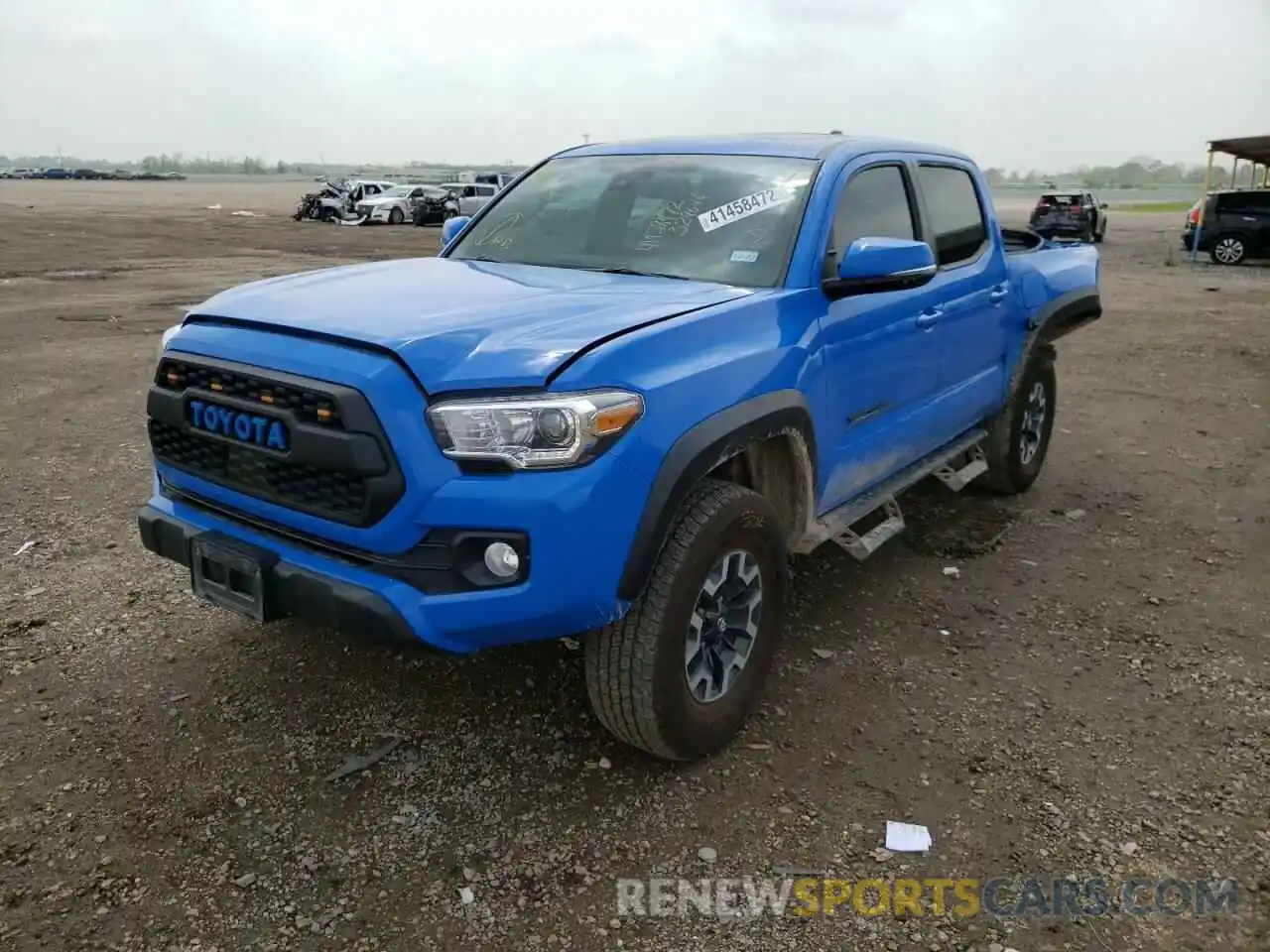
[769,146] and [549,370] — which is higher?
[769,146]

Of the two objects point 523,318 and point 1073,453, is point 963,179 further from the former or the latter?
point 523,318

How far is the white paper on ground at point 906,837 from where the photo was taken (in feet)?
9.11

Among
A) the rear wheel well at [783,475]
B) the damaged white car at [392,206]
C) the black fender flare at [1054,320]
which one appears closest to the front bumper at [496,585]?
the rear wheel well at [783,475]

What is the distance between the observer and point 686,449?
2703 mm

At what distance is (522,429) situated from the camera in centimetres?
250

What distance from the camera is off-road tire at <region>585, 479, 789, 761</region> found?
2768 millimetres

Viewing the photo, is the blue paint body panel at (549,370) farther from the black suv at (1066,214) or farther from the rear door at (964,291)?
the black suv at (1066,214)

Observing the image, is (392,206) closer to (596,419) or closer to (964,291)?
(964,291)

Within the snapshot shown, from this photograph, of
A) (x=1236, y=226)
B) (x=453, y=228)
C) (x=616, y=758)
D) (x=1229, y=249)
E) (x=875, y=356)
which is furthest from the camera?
(x=1229, y=249)

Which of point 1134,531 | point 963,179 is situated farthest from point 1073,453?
point 963,179

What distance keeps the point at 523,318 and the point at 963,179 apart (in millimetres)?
3078

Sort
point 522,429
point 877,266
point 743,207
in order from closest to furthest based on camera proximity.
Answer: point 522,429 < point 877,266 < point 743,207

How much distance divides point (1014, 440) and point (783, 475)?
2629mm

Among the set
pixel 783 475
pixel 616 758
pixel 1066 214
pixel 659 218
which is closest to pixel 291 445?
pixel 616 758
